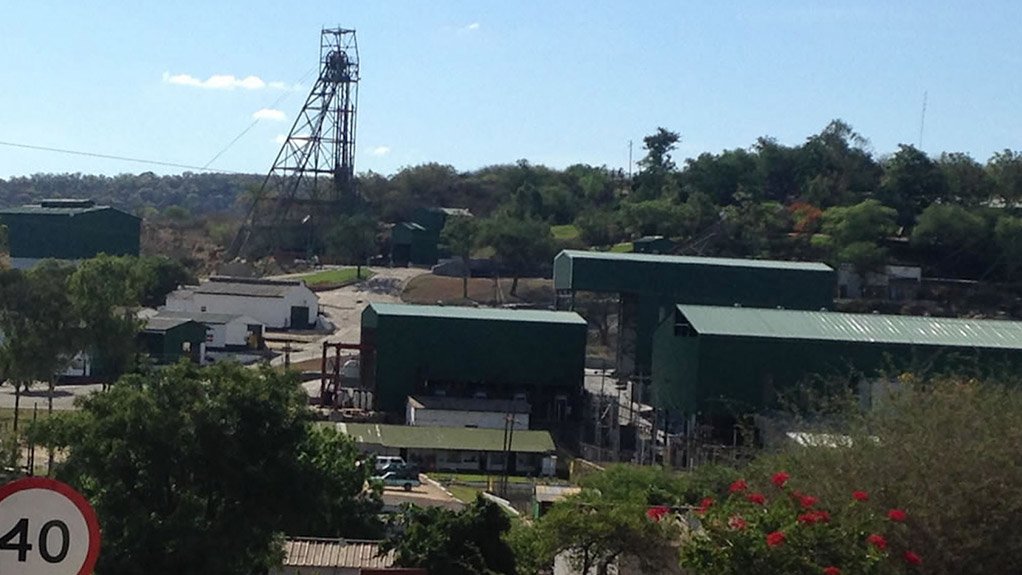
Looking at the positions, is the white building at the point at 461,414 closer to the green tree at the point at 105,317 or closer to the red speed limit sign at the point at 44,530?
the green tree at the point at 105,317

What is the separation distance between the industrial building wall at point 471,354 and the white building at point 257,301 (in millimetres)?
11651

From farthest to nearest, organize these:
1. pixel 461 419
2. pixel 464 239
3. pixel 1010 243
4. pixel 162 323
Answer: pixel 464 239 → pixel 1010 243 → pixel 162 323 → pixel 461 419

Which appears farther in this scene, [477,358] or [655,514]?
[477,358]

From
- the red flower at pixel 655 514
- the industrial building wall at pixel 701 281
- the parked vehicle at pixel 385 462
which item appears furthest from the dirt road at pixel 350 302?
the red flower at pixel 655 514

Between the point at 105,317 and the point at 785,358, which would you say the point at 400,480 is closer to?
the point at 785,358

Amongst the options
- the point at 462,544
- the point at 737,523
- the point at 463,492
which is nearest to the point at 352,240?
the point at 463,492

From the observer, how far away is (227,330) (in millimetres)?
37344

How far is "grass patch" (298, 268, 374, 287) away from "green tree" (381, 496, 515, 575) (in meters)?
38.1

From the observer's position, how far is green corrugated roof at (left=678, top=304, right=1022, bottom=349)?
961 inches

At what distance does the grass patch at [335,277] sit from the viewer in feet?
163

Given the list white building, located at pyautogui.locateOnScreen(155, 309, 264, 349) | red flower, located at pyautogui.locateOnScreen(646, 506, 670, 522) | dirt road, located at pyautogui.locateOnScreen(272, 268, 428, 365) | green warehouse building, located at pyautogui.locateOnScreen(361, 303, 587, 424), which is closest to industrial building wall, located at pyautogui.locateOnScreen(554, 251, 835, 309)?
green warehouse building, located at pyautogui.locateOnScreen(361, 303, 587, 424)

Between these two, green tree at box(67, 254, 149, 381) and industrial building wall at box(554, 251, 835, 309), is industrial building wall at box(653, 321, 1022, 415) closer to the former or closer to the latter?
industrial building wall at box(554, 251, 835, 309)

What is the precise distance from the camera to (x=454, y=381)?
29.3 meters

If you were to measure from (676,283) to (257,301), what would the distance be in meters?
14.6
